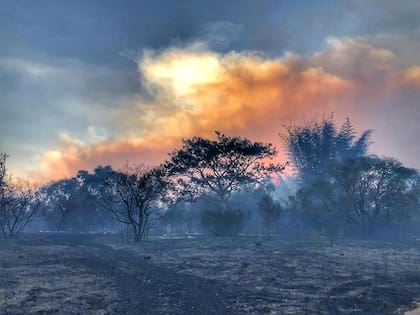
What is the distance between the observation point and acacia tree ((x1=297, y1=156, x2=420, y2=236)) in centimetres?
6356

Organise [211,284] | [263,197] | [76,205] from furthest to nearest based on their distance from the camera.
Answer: [76,205] → [263,197] → [211,284]

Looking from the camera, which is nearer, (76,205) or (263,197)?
(263,197)

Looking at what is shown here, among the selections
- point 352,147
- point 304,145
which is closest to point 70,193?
point 304,145

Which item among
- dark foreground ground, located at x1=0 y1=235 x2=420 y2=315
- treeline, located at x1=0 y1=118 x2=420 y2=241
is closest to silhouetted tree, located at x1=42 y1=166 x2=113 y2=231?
treeline, located at x1=0 y1=118 x2=420 y2=241

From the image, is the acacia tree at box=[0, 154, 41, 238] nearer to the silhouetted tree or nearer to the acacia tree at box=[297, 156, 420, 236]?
the silhouetted tree

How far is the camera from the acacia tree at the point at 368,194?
209ft

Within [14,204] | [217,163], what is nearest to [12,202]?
[14,204]

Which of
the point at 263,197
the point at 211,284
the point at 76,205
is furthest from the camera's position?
the point at 76,205

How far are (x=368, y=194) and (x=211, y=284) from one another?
49.1m

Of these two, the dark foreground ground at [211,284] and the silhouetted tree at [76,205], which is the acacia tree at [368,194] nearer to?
the dark foreground ground at [211,284]

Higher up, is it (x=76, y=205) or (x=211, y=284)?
(x=76, y=205)

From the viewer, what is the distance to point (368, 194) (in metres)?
64.6

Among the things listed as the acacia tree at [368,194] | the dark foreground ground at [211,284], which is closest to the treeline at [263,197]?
the acacia tree at [368,194]

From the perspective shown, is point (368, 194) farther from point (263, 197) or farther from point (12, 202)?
point (12, 202)
